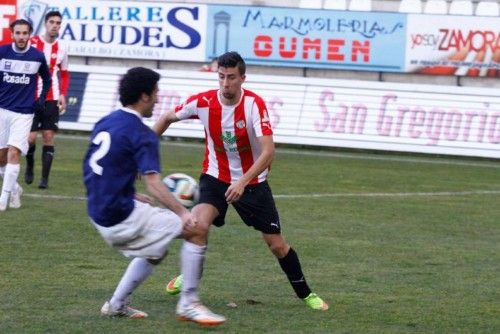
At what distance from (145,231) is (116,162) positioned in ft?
1.57

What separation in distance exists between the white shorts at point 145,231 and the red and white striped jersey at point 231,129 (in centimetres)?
115

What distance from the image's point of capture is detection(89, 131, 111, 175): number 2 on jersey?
25.7ft

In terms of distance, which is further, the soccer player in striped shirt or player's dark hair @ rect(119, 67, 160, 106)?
the soccer player in striped shirt

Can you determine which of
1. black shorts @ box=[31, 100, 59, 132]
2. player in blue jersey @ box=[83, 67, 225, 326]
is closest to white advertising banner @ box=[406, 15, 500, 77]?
black shorts @ box=[31, 100, 59, 132]

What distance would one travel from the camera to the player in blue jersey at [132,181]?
774 cm

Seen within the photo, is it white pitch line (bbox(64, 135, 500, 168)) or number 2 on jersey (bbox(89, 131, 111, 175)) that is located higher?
number 2 on jersey (bbox(89, 131, 111, 175))

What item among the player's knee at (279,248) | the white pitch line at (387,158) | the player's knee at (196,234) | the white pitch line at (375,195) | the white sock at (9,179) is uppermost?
the player's knee at (196,234)

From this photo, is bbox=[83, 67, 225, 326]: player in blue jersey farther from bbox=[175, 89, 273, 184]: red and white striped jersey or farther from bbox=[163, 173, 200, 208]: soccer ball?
bbox=[175, 89, 273, 184]: red and white striped jersey

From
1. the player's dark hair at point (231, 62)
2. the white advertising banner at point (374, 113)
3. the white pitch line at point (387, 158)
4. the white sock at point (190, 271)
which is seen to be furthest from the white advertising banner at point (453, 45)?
the white sock at point (190, 271)

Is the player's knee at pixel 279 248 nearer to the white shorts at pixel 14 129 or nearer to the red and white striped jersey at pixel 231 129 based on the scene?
the red and white striped jersey at pixel 231 129

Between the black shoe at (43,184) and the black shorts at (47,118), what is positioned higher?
the black shorts at (47,118)

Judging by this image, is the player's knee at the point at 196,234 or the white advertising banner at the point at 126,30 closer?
the player's knee at the point at 196,234

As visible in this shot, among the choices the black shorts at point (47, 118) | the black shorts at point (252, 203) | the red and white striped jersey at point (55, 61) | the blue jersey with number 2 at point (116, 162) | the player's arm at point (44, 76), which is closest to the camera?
the blue jersey with number 2 at point (116, 162)

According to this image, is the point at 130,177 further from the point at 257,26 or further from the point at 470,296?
the point at 257,26
